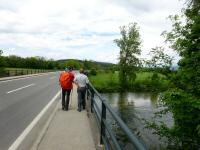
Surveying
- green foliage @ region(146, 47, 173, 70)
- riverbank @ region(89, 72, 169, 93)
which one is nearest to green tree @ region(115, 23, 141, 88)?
riverbank @ region(89, 72, 169, 93)

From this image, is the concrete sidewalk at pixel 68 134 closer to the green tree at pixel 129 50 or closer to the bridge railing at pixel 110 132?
the bridge railing at pixel 110 132

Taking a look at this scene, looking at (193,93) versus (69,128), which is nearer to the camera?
(69,128)

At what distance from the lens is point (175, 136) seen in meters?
13.2

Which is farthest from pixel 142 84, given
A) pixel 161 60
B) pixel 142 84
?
pixel 161 60

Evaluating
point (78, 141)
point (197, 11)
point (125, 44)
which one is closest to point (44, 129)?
point (78, 141)

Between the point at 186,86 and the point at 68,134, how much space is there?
5.92m

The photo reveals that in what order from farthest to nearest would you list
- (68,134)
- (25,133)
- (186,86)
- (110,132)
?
(186,86) → (25,133) → (68,134) → (110,132)

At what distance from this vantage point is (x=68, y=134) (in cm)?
879

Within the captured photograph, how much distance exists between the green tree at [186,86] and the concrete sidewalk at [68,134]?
328cm

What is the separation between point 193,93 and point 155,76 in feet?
9.91

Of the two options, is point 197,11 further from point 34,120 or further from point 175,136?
point 34,120

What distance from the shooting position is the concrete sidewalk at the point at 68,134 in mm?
7535

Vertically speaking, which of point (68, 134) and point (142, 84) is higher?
point (68, 134)

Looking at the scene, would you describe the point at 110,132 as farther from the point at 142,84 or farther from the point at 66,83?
the point at 142,84
